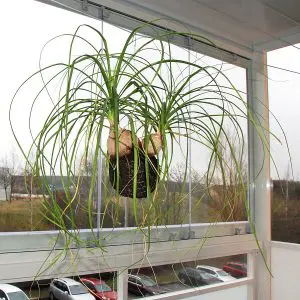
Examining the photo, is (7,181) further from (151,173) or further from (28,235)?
(151,173)

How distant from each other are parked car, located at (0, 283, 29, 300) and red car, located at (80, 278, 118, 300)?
31 centimetres

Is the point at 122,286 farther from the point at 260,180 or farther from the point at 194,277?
the point at 260,180

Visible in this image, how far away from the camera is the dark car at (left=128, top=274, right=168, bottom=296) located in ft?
6.72

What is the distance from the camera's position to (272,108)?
2857mm

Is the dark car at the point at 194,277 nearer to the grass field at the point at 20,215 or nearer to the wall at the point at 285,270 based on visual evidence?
the wall at the point at 285,270

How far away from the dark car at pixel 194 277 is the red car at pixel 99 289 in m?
0.58

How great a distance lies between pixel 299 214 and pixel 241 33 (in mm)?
1445

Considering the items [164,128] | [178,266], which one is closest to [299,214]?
[178,266]

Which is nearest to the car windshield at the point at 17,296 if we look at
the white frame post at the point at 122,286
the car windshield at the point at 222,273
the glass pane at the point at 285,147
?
the white frame post at the point at 122,286

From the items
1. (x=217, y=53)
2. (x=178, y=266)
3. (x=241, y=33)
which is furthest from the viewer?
(x=241, y=33)

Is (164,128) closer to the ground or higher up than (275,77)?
closer to the ground

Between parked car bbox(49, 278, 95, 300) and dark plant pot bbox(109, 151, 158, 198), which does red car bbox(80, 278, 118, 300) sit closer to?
parked car bbox(49, 278, 95, 300)

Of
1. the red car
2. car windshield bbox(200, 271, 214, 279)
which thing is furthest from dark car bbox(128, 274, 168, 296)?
car windshield bbox(200, 271, 214, 279)

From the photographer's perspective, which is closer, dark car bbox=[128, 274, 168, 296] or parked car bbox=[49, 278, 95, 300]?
parked car bbox=[49, 278, 95, 300]
